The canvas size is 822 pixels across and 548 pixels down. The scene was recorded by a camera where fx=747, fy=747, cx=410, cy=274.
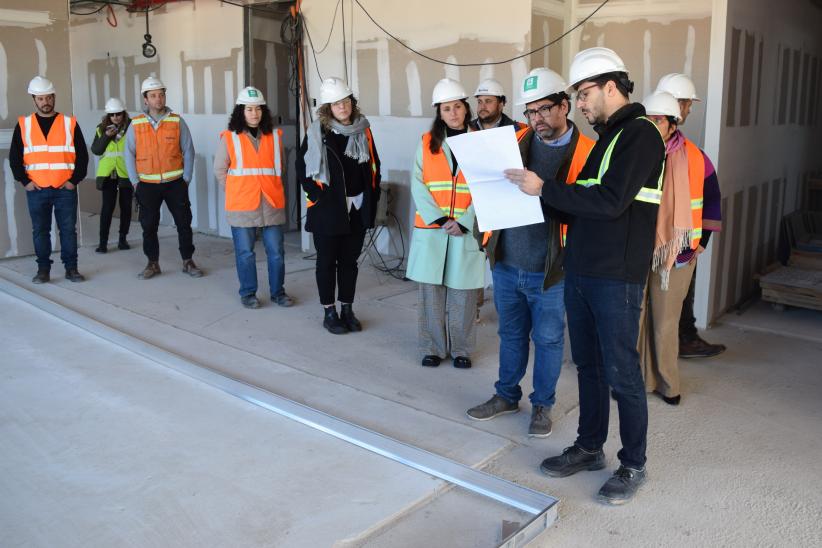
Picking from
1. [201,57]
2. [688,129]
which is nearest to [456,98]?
[688,129]

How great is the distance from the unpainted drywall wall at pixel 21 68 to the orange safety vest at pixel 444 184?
4791 mm

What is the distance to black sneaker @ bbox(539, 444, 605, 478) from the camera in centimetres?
297

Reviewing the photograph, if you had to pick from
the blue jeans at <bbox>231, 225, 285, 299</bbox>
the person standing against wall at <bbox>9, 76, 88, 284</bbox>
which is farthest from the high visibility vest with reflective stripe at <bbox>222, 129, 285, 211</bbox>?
the person standing against wall at <bbox>9, 76, 88, 284</bbox>

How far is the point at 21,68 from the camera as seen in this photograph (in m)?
6.91

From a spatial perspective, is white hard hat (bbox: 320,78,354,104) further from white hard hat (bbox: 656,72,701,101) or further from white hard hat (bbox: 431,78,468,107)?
white hard hat (bbox: 656,72,701,101)

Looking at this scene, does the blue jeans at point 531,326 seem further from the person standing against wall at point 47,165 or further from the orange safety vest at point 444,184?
the person standing against wall at point 47,165

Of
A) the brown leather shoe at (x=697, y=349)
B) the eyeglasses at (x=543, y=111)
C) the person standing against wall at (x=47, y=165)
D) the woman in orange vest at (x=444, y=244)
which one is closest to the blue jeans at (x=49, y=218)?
the person standing against wall at (x=47, y=165)

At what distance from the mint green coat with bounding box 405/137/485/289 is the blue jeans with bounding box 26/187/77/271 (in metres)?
3.41

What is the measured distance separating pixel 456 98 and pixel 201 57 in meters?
5.34

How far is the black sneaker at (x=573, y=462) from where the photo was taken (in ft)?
9.75

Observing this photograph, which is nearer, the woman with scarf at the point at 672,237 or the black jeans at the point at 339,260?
the woman with scarf at the point at 672,237

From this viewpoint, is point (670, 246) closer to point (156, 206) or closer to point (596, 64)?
point (596, 64)

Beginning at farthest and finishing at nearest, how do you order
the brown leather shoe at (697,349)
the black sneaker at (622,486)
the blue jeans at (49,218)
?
the blue jeans at (49,218) < the brown leather shoe at (697,349) < the black sneaker at (622,486)

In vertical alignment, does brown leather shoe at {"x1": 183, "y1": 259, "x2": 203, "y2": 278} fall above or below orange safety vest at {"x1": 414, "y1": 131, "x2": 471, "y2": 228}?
below
